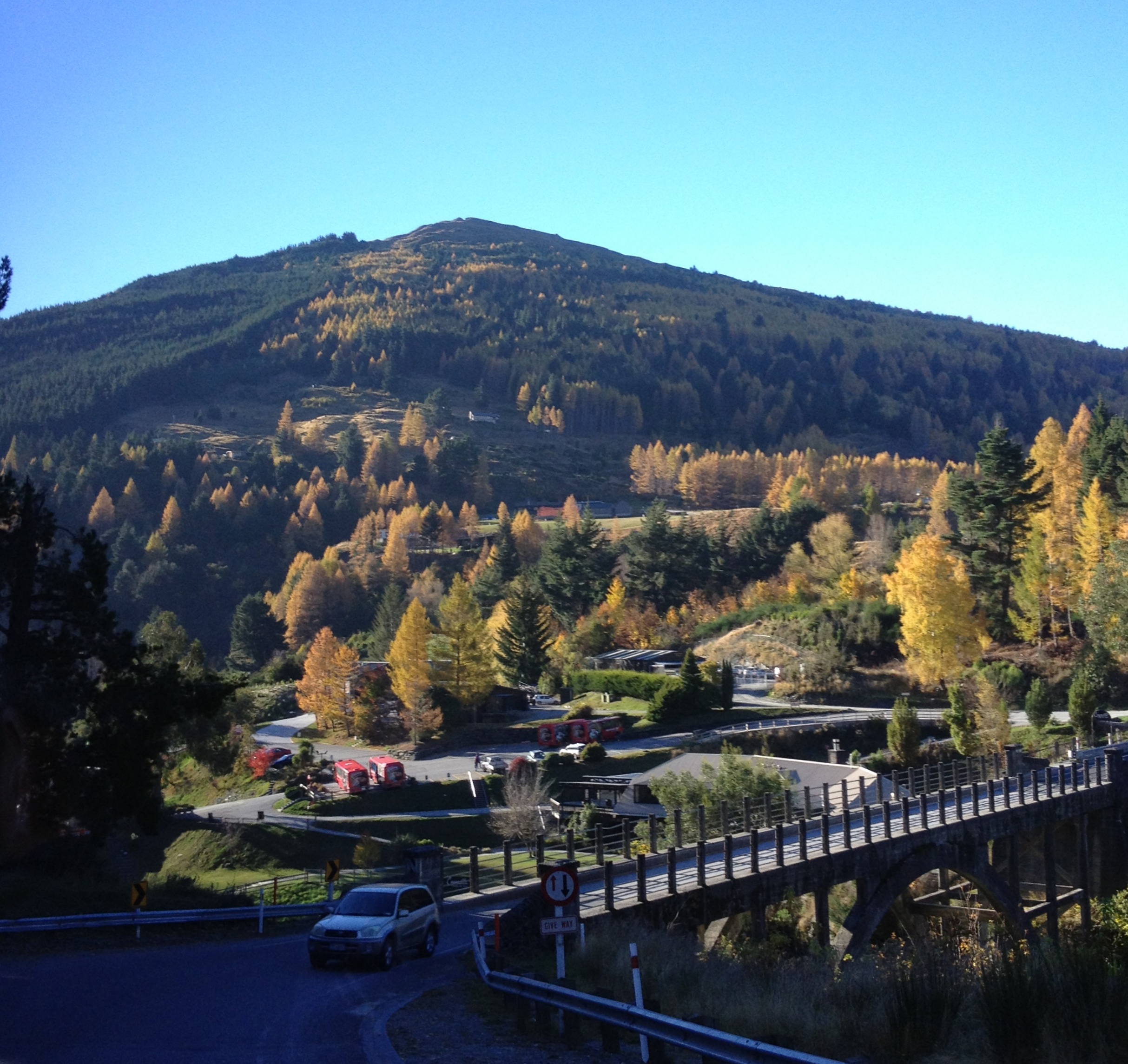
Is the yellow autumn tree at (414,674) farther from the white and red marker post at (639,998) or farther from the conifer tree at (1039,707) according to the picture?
the white and red marker post at (639,998)

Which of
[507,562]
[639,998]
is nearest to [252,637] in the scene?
[507,562]

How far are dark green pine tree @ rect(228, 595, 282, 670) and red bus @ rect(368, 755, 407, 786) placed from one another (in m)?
49.3

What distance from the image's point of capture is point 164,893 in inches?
749

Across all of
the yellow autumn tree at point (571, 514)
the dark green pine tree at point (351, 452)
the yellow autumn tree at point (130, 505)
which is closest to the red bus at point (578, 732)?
the yellow autumn tree at point (571, 514)

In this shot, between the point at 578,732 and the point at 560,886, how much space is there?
1817 inches

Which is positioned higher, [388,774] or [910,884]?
[910,884]

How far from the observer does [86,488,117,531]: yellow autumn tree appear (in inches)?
5727

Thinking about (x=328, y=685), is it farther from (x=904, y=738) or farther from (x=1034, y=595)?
(x=1034, y=595)

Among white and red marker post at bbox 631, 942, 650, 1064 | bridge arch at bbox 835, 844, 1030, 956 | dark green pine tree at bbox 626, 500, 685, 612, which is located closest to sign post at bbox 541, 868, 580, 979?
white and red marker post at bbox 631, 942, 650, 1064

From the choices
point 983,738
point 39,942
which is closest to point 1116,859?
point 983,738

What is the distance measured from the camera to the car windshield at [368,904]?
1471cm

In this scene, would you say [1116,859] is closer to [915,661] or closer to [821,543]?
[915,661]

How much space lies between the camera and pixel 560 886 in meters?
11.2

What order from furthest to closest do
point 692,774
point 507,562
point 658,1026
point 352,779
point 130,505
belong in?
point 130,505, point 507,562, point 352,779, point 692,774, point 658,1026
